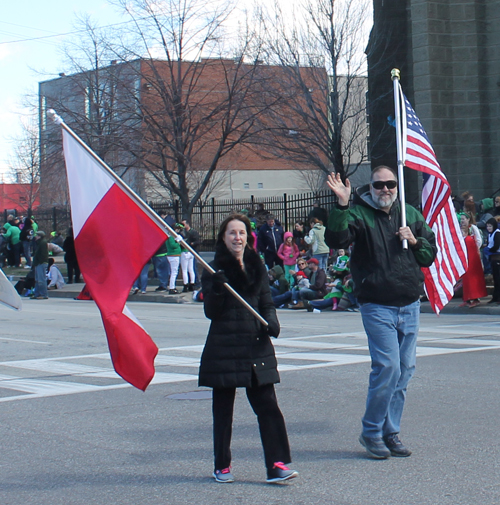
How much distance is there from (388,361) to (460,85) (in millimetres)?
23007

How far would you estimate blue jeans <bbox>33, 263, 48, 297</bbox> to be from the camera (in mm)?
24859

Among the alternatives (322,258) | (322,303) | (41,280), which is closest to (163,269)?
(41,280)

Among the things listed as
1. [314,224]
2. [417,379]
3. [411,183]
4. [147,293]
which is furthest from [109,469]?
[411,183]

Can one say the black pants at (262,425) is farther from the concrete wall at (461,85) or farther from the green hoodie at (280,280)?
the concrete wall at (461,85)

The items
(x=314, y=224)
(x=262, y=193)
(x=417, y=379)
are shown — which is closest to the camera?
(x=417, y=379)

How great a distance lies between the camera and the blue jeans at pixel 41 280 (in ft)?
81.6

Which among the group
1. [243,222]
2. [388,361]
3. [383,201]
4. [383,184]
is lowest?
[388,361]

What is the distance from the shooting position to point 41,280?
2539cm

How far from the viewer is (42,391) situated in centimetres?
877

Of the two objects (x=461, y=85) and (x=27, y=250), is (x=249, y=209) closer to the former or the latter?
(x=461, y=85)

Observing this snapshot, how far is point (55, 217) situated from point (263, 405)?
1340 inches

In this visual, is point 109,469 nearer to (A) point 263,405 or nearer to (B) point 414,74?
(A) point 263,405

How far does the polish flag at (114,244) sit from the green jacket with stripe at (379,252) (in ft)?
4.11

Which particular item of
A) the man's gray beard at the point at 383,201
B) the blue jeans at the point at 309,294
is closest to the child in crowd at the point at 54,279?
the blue jeans at the point at 309,294
